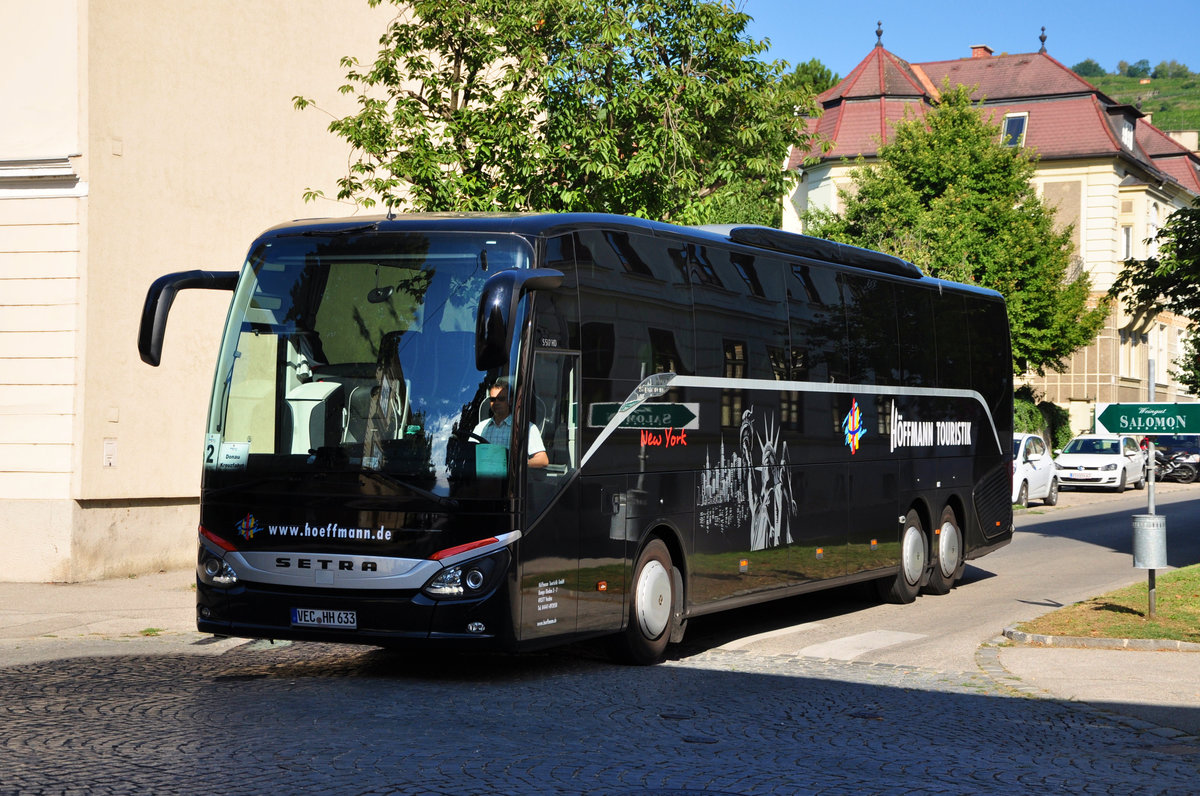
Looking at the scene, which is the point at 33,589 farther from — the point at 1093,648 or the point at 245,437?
the point at 1093,648

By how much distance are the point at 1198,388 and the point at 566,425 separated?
4290cm

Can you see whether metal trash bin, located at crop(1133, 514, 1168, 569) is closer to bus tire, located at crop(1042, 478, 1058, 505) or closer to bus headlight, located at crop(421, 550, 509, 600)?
bus headlight, located at crop(421, 550, 509, 600)

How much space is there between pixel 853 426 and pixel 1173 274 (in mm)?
10326

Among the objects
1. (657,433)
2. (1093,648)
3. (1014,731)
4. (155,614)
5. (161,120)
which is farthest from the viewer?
(161,120)

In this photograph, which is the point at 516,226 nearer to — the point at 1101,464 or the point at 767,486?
the point at 767,486

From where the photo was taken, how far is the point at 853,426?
14.4 meters

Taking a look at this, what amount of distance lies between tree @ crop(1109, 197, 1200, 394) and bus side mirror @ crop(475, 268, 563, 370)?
14.8 meters

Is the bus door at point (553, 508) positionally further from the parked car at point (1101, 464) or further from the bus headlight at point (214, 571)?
the parked car at point (1101, 464)

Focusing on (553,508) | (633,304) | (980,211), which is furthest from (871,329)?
(980,211)

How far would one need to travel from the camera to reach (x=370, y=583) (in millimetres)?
9453

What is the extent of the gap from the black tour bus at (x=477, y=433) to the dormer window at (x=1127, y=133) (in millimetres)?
54799

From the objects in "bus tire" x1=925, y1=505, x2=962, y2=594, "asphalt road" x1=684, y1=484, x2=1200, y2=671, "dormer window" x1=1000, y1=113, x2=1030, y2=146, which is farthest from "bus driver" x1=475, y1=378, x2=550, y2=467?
"dormer window" x1=1000, y1=113, x2=1030, y2=146

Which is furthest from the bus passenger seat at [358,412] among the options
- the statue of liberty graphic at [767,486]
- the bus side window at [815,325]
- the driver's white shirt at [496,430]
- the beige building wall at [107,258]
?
the beige building wall at [107,258]

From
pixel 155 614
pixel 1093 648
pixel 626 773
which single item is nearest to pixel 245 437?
pixel 626 773
